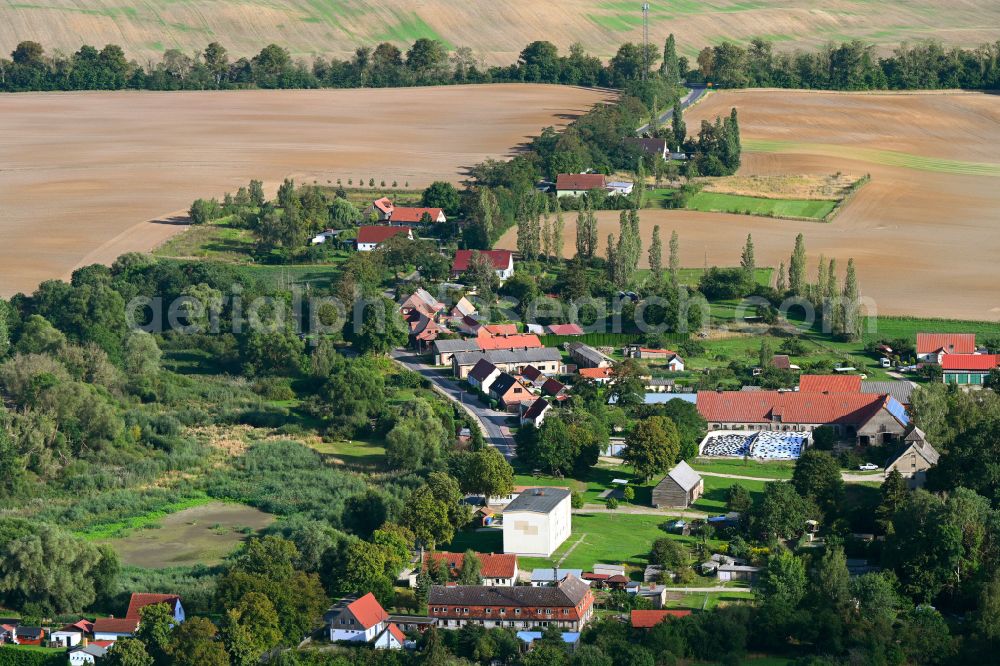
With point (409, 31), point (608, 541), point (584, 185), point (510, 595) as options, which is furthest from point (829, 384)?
point (409, 31)

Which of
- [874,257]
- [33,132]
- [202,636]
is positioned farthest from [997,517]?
[33,132]

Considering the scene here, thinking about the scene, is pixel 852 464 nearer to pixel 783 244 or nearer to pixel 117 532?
pixel 117 532

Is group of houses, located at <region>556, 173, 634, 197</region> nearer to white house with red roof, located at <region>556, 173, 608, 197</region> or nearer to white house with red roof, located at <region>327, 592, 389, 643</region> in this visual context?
white house with red roof, located at <region>556, 173, 608, 197</region>

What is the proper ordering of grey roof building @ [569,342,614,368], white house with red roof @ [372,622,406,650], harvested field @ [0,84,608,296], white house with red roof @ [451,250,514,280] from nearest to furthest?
white house with red roof @ [372,622,406,650] → grey roof building @ [569,342,614,368] → white house with red roof @ [451,250,514,280] → harvested field @ [0,84,608,296]

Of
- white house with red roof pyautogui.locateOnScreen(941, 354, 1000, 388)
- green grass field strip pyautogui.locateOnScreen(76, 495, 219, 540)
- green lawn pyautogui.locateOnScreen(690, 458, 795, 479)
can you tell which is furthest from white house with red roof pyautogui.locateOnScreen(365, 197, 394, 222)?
green grass field strip pyautogui.locateOnScreen(76, 495, 219, 540)

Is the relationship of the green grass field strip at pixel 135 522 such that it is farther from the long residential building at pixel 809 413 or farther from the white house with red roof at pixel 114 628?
the long residential building at pixel 809 413

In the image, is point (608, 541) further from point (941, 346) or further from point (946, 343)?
point (946, 343)
